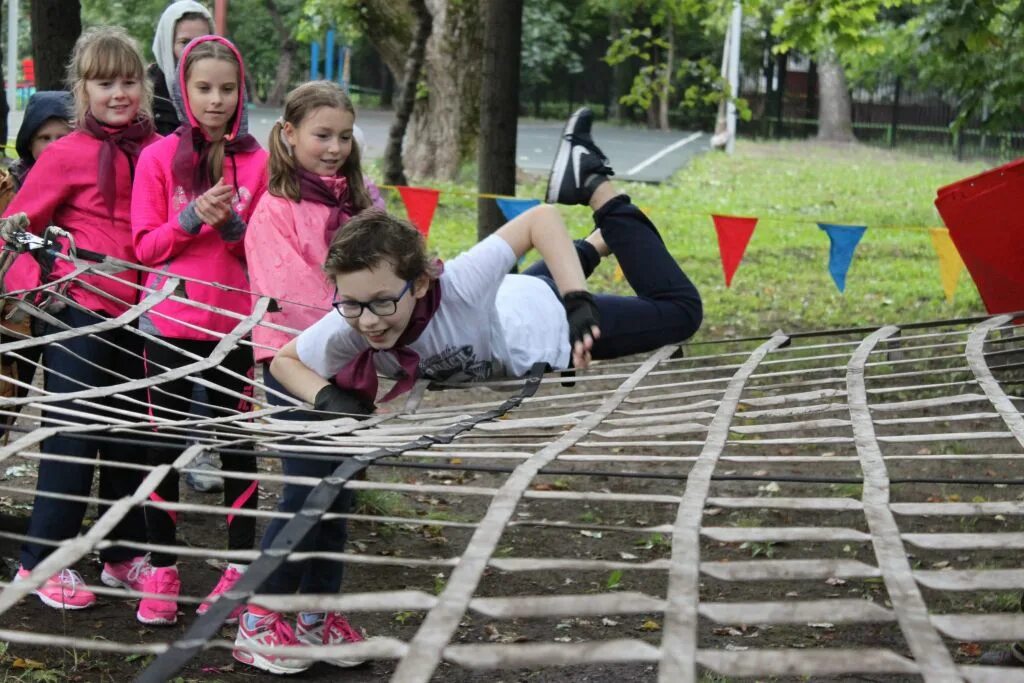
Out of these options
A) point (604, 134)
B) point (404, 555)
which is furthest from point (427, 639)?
point (604, 134)

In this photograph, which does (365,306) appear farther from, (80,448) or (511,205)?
(511,205)

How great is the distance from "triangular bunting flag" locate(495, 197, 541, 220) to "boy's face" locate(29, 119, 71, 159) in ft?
7.30

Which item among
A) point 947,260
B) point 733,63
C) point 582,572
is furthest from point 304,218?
point 733,63

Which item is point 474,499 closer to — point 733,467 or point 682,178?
point 733,467

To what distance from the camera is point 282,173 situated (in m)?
3.42

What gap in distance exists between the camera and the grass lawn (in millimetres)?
8094

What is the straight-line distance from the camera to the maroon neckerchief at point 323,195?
3.41m

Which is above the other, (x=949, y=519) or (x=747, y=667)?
(x=747, y=667)

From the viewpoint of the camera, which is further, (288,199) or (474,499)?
(474,499)

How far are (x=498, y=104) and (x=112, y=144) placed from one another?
2434 millimetres

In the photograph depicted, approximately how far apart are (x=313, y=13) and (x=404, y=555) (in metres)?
10.6

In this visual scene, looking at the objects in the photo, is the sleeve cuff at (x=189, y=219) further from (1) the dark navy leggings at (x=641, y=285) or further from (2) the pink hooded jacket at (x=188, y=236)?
(1) the dark navy leggings at (x=641, y=285)

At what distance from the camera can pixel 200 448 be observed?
8.31ft

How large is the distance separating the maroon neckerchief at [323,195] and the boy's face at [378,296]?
323mm
